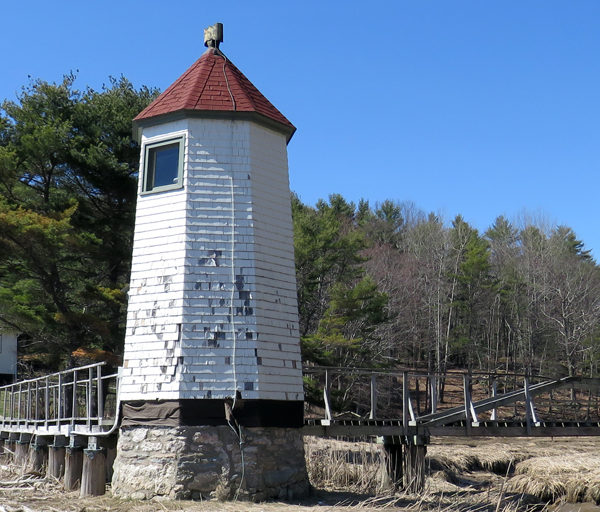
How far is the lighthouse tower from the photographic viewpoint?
40.1 ft

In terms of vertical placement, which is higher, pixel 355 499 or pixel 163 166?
pixel 163 166

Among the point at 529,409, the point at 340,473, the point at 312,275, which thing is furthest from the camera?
the point at 312,275

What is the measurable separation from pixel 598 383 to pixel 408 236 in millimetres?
35153

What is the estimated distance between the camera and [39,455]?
55.6 ft

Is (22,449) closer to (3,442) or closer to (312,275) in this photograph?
(3,442)

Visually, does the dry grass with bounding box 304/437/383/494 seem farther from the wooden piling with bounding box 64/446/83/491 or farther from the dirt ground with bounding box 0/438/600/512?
the wooden piling with bounding box 64/446/83/491

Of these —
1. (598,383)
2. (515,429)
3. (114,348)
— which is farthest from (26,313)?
(598,383)

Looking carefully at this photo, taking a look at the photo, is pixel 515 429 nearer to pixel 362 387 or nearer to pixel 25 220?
pixel 25 220

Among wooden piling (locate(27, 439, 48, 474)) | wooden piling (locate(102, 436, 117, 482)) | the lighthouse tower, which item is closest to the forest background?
wooden piling (locate(27, 439, 48, 474))

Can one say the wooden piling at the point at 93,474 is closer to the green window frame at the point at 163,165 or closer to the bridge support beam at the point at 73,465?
the bridge support beam at the point at 73,465

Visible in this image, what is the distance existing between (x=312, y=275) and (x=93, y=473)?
1911 cm

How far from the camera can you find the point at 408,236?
172 ft

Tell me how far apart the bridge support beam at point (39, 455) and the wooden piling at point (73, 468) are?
269cm

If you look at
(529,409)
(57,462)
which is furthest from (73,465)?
(529,409)
